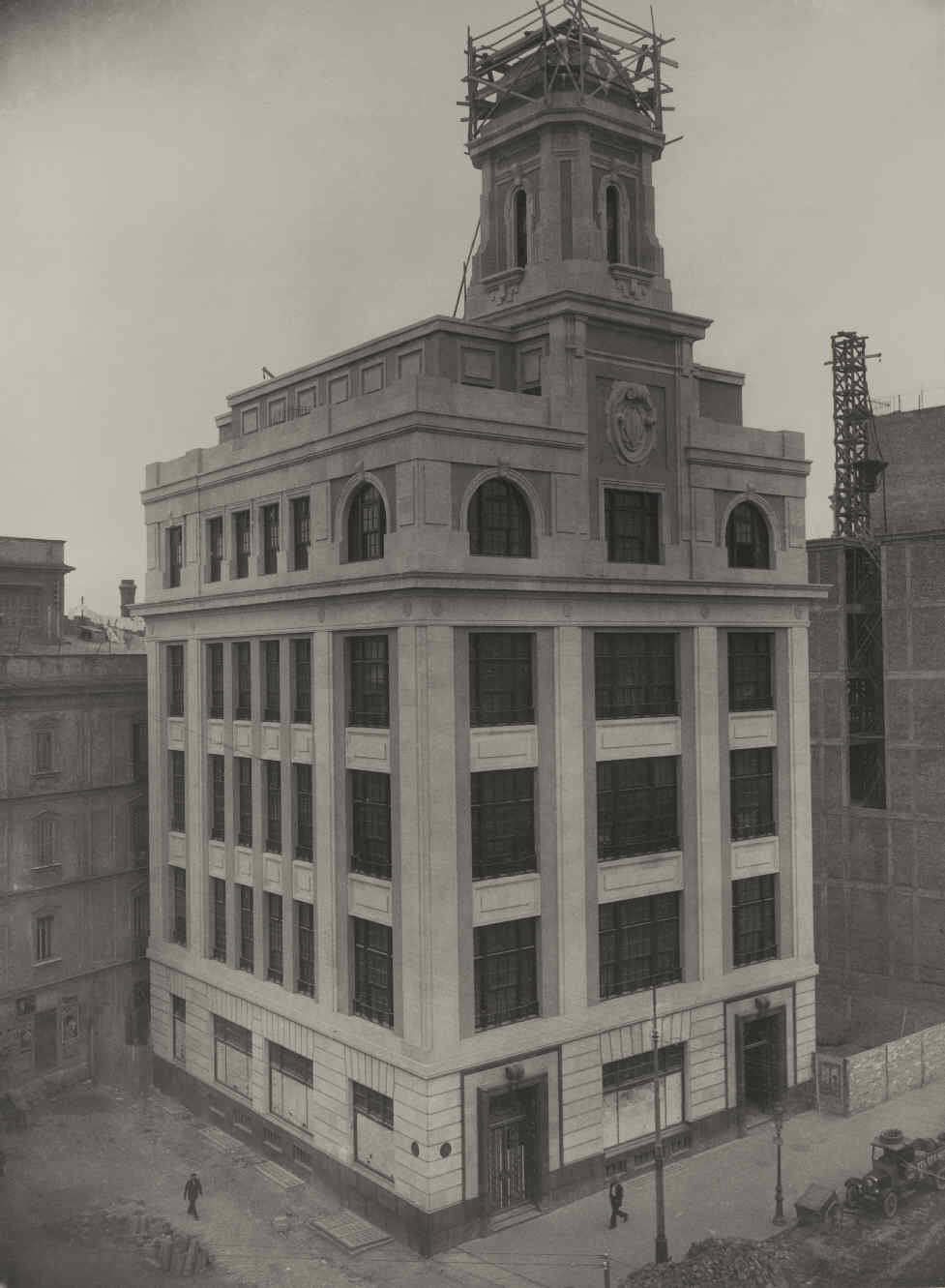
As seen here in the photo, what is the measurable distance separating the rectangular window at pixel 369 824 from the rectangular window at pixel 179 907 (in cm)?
1159

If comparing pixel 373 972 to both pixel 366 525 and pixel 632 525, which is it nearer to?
pixel 366 525

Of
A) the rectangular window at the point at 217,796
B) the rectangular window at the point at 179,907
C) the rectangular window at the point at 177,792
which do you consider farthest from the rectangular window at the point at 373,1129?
the rectangular window at the point at 177,792

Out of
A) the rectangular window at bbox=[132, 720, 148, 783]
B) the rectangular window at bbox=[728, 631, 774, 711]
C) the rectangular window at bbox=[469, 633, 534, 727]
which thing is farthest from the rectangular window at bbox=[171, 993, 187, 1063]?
the rectangular window at bbox=[728, 631, 774, 711]

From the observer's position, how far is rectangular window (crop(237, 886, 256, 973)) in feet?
128

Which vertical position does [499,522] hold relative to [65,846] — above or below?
above

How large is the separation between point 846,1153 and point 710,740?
12.9m

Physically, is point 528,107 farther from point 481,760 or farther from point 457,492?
point 481,760

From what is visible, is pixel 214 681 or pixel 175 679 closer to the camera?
pixel 214 681

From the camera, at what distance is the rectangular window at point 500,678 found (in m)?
32.6

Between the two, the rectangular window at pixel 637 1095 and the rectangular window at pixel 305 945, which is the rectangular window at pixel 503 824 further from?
the rectangular window at pixel 637 1095

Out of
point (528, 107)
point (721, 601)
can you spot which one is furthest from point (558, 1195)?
point (528, 107)

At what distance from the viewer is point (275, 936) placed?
37.6 m

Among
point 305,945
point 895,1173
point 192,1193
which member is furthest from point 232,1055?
point 895,1173

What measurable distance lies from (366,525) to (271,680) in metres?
7.10
